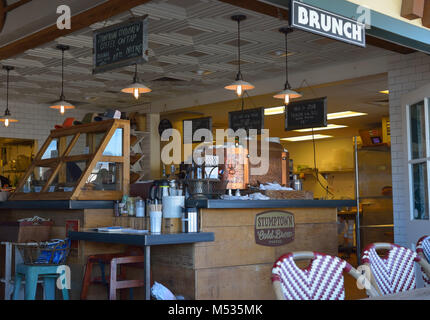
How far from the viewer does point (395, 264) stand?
10.7ft

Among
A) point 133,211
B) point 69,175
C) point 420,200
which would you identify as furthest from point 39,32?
point 420,200

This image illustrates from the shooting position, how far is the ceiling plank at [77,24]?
226 inches

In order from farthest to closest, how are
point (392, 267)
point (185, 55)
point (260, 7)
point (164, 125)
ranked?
point (164, 125) < point (185, 55) < point (260, 7) < point (392, 267)

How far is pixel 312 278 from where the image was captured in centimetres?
275

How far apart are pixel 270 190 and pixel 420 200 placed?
6.32ft

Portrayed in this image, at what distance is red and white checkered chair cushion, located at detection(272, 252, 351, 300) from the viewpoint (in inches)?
104

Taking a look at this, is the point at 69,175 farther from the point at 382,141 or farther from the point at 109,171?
the point at 382,141

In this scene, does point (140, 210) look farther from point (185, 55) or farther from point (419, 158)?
point (185, 55)

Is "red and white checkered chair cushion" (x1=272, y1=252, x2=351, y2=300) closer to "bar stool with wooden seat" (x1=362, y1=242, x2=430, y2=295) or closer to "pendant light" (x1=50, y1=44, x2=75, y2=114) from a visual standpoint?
"bar stool with wooden seat" (x1=362, y1=242, x2=430, y2=295)

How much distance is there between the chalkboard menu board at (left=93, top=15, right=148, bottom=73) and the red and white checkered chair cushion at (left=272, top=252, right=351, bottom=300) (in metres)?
3.09

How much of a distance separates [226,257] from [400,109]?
13.0ft

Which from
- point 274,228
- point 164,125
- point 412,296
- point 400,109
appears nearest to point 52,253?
point 274,228

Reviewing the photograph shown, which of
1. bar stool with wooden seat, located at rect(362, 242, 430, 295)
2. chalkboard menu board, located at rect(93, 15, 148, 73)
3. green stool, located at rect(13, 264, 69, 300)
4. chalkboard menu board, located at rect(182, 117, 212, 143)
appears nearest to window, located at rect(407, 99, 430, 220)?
bar stool with wooden seat, located at rect(362, 242, 430, 295)

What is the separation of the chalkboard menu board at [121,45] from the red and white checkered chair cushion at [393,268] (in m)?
3.00
